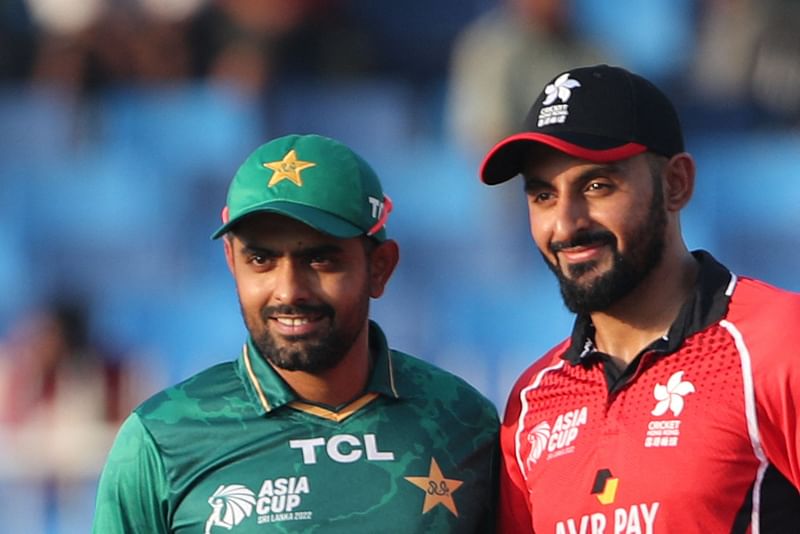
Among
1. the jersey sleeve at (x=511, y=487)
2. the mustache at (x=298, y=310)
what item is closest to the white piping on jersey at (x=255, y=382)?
the mustache at (x=298, y=310)

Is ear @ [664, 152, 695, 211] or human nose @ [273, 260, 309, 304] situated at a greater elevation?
ear @ [664, 152, 695, 211]

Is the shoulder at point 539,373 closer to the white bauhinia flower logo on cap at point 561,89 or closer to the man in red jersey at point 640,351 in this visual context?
the man in red jersey at point 640,351

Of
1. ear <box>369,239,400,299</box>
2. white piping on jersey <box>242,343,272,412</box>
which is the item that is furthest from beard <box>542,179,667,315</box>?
white piping on jersey <box>242,343,272,412</box>

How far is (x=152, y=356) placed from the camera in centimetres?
916

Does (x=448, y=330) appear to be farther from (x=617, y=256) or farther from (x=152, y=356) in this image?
(x=617, y=256)

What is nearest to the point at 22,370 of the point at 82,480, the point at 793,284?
the point at 82,480

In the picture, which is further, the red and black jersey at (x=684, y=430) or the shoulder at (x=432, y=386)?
the shoulder at (x=432, y=386)

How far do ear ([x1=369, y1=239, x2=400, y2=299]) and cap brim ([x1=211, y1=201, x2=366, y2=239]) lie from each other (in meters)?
0.17

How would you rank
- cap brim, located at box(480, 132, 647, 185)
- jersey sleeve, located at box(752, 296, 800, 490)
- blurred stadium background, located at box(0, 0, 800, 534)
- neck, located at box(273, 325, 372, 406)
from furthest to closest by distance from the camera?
blurred stadium background, located at box(0, 0, 800, 534)
neck, located at box(273, 325, 372, 406)
cap brim, located at box(480, 132, 647, 185)
jersey sleeve, located at box(752, 296, 800, 490)

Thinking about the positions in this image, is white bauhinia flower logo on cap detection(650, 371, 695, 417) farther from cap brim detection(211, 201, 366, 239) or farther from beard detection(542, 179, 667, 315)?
cap brim detection(211, 201, 366, 239)

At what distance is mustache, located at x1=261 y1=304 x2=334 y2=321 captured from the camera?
4.14 meters

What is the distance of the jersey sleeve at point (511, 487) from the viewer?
440 cm

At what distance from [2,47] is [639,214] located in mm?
7236

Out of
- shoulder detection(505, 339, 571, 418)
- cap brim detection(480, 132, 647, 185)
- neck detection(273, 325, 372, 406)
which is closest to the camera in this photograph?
cap brim detection(480, 132, 647, 185)
